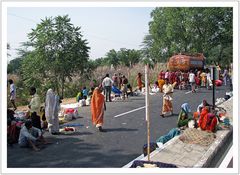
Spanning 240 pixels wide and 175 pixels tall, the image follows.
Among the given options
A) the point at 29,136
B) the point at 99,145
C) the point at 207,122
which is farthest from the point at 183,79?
the point at 29,136

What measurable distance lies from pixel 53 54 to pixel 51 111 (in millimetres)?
11711

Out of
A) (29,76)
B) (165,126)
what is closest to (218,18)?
(29,76)

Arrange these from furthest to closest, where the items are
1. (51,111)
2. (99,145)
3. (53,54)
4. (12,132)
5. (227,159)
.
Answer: (53,54), (51,111), (12,132), (99,145), (227,159)

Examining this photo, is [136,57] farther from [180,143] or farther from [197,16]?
[180,143]

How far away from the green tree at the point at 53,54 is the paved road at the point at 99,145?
310 inches

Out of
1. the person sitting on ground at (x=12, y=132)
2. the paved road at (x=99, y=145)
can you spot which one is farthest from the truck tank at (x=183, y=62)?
the person sitting on ground at (x=12, y=132)

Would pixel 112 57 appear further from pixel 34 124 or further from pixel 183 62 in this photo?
pixel 34 124

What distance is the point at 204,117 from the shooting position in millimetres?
11703

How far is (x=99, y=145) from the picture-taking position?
35.0 ft

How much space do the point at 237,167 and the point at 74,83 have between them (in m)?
19.2

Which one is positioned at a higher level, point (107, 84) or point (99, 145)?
point (107, 84)

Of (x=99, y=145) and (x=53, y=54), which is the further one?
(x=53, y=54)

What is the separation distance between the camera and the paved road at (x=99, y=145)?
920 cm

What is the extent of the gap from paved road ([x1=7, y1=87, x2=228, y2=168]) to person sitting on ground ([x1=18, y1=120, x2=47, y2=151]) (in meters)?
0.19
